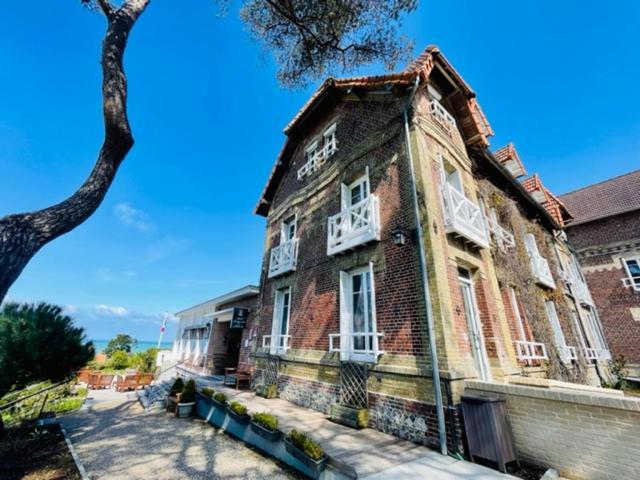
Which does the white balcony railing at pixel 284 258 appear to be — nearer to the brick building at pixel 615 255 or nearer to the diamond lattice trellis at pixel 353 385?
the diamond lattice trellis at pixel 353 385

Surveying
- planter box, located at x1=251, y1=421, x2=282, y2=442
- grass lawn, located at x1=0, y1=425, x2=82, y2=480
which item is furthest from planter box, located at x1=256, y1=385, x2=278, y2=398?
grass lawn, located at x1=0, y1=425, x2=82, y2=480

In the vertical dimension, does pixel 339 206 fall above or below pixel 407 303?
above

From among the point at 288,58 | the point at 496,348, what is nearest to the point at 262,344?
the point at 496,348

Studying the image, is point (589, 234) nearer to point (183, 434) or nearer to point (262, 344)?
point (262, 344)

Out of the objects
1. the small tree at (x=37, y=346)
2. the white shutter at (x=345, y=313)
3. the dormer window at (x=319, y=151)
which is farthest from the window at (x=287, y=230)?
the small tree at (x=37, y=346)

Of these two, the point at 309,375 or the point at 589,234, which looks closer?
the point at 309,375

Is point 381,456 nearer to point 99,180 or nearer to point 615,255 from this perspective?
point 99,180

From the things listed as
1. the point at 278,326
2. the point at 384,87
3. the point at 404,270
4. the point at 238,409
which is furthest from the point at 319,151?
the point at 238,409

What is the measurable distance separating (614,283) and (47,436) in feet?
75.8

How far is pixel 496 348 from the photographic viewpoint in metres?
6.25

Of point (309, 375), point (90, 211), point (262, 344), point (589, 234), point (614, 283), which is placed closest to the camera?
point (90, 211)

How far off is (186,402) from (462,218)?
953 cm

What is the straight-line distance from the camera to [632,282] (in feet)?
44.4

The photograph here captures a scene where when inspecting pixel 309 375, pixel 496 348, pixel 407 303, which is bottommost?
pixel 309 375
